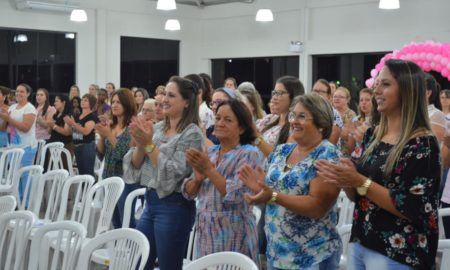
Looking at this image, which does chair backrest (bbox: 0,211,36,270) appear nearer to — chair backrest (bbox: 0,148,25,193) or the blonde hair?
the blonde hair

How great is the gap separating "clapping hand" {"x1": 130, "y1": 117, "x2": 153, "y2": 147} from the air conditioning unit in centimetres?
898

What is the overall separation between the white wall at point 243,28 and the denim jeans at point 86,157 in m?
5.15

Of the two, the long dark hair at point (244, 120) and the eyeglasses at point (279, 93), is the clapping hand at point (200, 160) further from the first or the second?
the eyeglasses at point (279, 93)

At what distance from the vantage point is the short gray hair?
263cm

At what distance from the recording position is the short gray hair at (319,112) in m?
2.63

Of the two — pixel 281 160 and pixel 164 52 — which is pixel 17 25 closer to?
pixel 164 52

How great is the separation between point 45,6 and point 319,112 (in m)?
9.92

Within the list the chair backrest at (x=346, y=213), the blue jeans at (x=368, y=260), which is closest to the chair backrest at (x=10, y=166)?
the chair backrest at (x=346, y=213)

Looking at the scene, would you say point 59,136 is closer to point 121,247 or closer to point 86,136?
point 86,136

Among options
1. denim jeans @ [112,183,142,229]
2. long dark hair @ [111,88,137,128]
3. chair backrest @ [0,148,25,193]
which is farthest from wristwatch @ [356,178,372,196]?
chair backrest @ [0,148,25,193]

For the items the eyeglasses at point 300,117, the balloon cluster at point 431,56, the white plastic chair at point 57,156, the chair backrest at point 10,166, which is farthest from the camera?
the balloon cluster at point 431,56

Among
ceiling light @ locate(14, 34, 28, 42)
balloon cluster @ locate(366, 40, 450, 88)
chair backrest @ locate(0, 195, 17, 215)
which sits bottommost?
chair backrest @ locate(0, 195, 17, 215)

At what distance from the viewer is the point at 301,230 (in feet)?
8.34

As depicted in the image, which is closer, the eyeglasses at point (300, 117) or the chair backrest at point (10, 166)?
the eyeglasses at point (300, 117)
